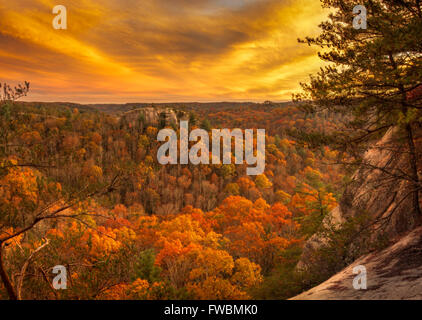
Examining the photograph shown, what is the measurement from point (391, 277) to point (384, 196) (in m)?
5.97

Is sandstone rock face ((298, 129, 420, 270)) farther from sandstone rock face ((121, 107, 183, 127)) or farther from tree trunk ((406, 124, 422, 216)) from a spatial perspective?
sandstone rock face ((121, 107, 183, 127))

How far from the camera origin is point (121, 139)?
9600cm

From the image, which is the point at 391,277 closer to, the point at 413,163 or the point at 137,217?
the point at 413,163

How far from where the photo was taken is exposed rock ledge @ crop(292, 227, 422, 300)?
4984 millimetres

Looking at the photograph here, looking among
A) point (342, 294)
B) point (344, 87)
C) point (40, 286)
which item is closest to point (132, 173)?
point (40, 286)

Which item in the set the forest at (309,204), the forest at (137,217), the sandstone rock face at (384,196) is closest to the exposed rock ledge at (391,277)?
the forest at (309,204)

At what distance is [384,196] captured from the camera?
10562mm

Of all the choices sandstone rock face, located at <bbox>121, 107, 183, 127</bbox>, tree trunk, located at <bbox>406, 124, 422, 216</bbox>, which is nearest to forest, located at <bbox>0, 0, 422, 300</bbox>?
tree trunk, located at <bbox>406, 124, 422, 216</bbox>

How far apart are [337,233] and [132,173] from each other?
716 centimetres

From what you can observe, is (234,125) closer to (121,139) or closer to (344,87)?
Result: (121,139)

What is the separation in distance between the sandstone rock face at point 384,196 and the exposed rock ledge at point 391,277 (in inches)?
30.6

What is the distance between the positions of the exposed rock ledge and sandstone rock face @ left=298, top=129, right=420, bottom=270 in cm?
78

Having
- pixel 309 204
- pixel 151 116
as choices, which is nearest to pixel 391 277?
pixel 309 204

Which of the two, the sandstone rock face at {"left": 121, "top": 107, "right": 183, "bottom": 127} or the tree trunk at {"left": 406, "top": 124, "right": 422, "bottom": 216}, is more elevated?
the sandstone rock face at {"left": 121, "top": 107, "right": 183, "bottom": 127}
